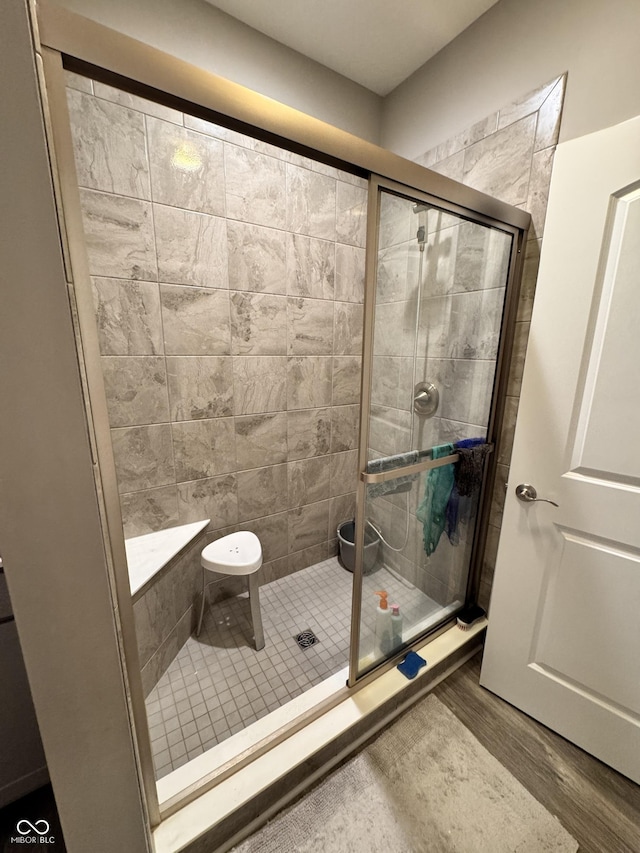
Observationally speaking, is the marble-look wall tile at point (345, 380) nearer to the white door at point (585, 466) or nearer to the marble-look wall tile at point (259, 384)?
the marble-look wall tile at point (259, 384)

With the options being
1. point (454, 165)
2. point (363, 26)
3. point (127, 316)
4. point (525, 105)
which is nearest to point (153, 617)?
point (127, 316)

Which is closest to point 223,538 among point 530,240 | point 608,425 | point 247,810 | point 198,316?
point 247,810

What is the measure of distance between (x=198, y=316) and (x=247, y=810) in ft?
5.83

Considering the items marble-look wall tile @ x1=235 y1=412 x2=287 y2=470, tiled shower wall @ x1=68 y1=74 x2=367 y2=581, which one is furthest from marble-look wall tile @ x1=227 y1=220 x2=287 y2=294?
marble-look wall tile @ x1=235 y1=412 x2=287 y2=470

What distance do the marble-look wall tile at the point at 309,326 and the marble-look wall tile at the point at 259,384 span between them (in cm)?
14

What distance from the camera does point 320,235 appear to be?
1.81 meters

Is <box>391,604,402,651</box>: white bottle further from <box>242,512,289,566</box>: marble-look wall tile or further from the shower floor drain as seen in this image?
<box>242,512,289,566</box>: marble-look wall tile

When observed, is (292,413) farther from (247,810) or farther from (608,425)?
(247,810)

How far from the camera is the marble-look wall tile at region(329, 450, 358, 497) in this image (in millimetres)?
2184

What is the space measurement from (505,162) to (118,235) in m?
1.58

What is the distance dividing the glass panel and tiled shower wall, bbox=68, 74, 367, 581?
73 cm

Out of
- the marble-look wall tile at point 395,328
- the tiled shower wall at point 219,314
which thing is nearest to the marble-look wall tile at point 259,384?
the tiled shower wall at point 219,314

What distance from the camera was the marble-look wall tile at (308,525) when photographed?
2.09 metres

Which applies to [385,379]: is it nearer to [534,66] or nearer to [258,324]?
[258,324]
